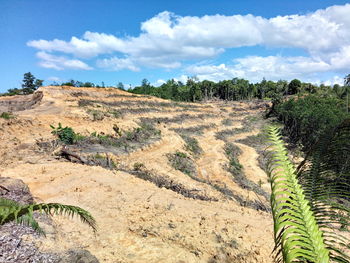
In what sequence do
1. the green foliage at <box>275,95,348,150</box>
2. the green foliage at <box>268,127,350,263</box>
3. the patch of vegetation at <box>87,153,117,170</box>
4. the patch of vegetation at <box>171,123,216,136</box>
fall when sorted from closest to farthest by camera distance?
the green foliage at <box>268,127,350,263</box> → the patch of vegetation at <box>87,153,117,170</box> → the patch of vegetation at <box>171,123,216,136</box> → the green foliage at <box>275,95,348,150</box>

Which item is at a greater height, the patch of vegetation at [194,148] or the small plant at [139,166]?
the small plant at [139,166]

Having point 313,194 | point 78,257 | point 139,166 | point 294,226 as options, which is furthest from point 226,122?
point 294,226

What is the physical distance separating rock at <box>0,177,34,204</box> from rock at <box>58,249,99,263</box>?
7.46 ft

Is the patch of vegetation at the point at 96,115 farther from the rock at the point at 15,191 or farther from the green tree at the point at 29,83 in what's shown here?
the green tree at the point at 29,83

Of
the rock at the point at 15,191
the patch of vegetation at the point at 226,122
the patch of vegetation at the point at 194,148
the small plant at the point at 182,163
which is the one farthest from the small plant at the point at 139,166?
the patch of vegetation at the point at 226,122

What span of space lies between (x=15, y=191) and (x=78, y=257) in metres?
3.24

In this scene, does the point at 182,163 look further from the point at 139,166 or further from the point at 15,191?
the point at 15,191

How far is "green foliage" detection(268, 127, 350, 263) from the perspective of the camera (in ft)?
4.73

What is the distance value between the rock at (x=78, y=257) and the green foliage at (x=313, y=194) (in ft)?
14.0

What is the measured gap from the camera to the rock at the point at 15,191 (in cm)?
636

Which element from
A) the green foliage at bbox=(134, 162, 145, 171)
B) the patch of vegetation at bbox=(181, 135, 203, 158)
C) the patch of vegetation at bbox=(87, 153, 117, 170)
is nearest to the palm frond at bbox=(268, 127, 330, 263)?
the patch of vegetation at bbox=(87, 153, 117, 170)

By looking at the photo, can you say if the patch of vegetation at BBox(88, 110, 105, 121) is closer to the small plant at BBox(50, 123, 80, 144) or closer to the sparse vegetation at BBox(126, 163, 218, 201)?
the small plant at BBox(50, 123, 80, 144)

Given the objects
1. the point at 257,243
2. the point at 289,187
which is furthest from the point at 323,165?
the point at 257,243

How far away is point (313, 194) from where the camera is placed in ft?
6.15
